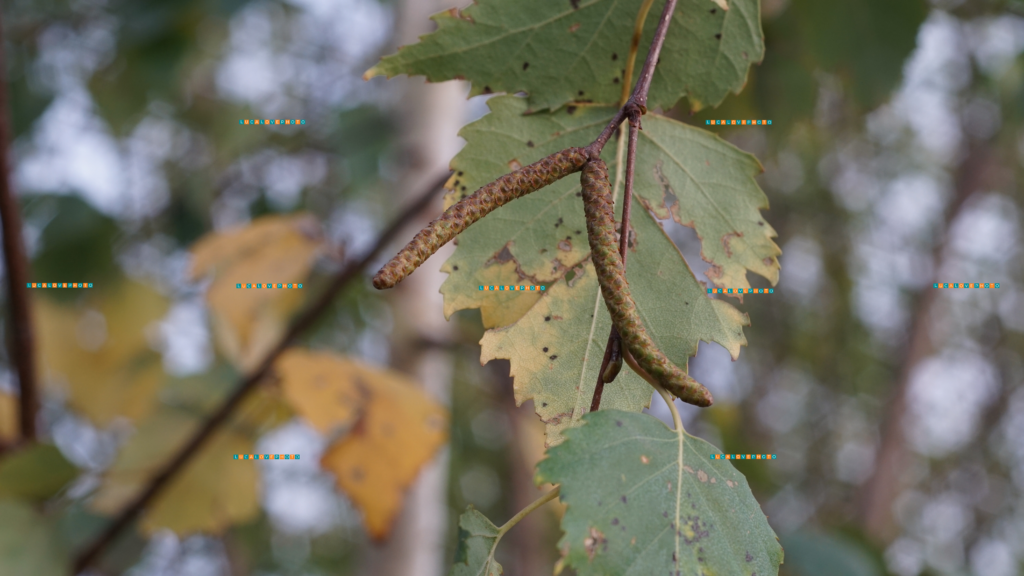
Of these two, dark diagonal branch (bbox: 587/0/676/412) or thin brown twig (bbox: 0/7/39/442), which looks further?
thin brown twig (bbox: 0/7/39/442)

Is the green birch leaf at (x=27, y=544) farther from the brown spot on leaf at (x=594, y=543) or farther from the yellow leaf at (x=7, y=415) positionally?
the brown spot on leaf at (x=594, y=543)

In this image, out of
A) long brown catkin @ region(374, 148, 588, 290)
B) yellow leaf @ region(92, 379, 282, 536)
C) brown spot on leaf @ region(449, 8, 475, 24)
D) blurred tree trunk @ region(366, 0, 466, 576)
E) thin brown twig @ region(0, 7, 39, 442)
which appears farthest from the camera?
blurred tree trunk @ region(366, 0, 466, 576)

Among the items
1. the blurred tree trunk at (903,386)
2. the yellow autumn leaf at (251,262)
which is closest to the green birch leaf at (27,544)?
the yellow autumn leaf at (251,262)

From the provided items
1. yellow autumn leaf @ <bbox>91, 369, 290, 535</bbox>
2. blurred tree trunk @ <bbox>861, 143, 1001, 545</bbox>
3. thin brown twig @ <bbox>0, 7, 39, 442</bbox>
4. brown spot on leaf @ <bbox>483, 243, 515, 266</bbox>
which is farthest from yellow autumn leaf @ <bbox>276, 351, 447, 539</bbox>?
blurred tree trunk @ <bbox>861, 143, 1001, 545</bbox>

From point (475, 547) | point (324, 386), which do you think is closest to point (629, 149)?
point (475, 547)

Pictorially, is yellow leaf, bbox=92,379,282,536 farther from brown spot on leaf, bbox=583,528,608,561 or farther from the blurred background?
brown spot on leaf, bbox=583,528,608,561

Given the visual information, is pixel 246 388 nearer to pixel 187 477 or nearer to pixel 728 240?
pixel 187 477

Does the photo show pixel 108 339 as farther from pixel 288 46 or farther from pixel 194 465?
pixel 288 46
